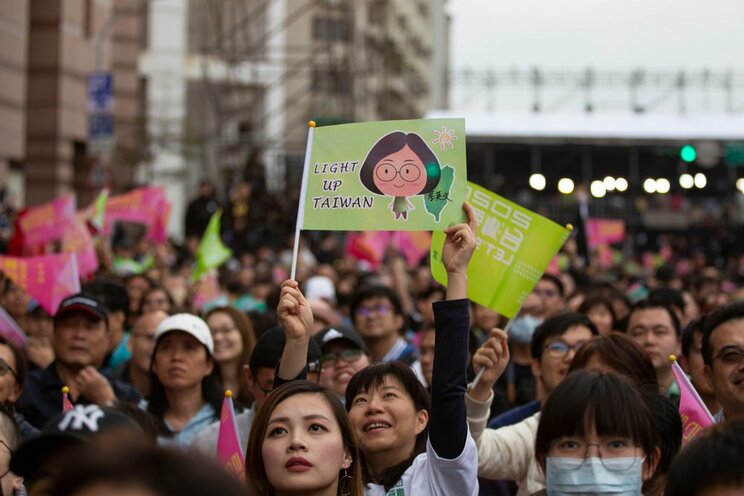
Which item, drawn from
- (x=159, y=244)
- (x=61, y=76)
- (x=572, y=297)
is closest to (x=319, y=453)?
(x=572, y=297)

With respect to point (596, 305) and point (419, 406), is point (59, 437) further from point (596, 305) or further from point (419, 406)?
point (596, 305)

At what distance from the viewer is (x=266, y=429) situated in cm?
434

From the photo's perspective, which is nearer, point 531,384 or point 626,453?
point 626,453

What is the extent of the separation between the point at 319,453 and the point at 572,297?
26.1ft

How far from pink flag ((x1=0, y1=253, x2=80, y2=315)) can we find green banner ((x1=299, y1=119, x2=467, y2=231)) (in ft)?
13.6

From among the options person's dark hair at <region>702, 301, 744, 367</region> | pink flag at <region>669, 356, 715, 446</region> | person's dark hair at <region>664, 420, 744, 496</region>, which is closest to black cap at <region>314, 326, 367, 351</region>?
person's dark hair at <region>702, 301, 744, 367</region>

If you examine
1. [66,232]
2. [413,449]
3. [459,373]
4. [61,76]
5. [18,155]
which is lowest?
[413,449]

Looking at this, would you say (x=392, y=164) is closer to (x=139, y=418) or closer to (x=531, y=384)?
(x=139, y=418)

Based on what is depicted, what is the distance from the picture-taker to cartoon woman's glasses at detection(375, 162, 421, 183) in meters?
5.27

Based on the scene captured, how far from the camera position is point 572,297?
1195cm

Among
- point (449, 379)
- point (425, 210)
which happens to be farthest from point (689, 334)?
point (449, 379)

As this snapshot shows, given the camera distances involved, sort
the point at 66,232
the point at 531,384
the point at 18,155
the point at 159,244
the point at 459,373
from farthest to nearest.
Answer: the point at 18,155 → the point at 159,244 → the point at 66,232 → the point at 531,384 → the point at 459,373

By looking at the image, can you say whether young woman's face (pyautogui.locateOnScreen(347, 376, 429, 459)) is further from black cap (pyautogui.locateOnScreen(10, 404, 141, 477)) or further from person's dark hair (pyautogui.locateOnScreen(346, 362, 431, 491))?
black cap (pyautogui.locateOnScreen(10, 404, 141, 477))

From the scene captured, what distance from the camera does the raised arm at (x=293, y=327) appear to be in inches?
199
